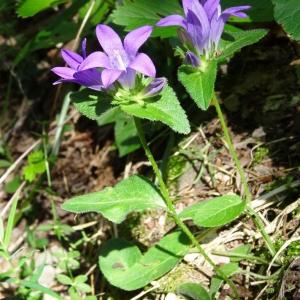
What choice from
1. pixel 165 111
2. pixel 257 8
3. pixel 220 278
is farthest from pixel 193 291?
pixel 257 8

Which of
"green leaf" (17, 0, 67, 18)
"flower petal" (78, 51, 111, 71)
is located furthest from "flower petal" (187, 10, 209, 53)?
"green leaf" (17, 0, 67, 18)

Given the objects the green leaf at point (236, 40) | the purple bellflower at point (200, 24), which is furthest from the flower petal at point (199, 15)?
the green leaf at point (236, 40)

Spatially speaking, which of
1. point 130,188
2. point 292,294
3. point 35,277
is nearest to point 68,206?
point 130,188

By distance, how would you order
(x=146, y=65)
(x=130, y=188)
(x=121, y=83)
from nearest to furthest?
(x=146, y=65)
(x=121, y=83)
(x=130, y=188)

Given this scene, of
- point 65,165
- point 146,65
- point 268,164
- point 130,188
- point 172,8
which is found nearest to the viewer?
point 146,65

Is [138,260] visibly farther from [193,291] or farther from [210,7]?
[210,7]

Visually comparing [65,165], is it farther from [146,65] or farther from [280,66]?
[146,65]
